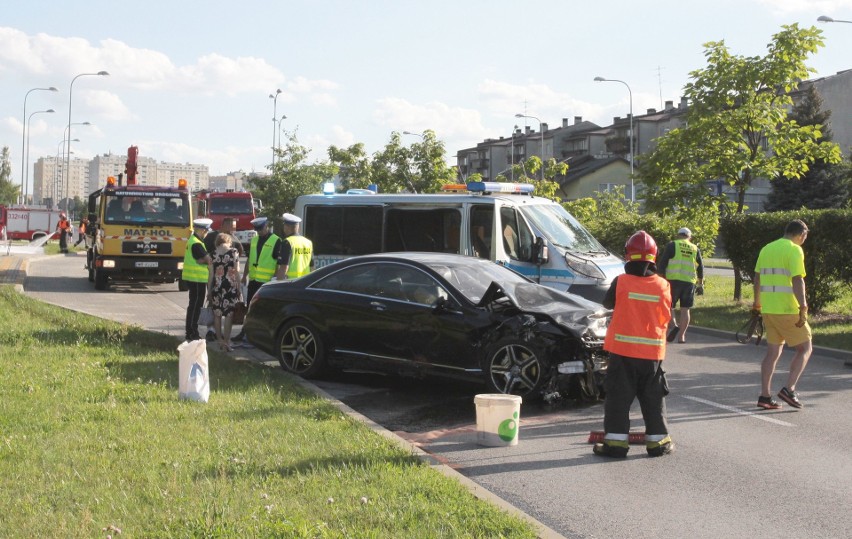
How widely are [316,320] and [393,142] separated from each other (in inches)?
1588

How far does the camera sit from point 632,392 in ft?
25.4

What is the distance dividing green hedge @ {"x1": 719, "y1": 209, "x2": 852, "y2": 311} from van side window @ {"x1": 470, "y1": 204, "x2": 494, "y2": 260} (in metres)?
6.64

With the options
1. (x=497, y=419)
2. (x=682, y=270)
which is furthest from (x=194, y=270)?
(x=682, y=270)

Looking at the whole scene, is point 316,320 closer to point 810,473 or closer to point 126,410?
point 126,410

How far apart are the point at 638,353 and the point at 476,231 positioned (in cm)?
741

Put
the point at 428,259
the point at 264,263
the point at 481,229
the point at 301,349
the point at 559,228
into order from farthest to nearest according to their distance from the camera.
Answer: the point at 559,228 < the point at 481,229 < the point at 264,263 < the point at 301,349 < the point at 428,259

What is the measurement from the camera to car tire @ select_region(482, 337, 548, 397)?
9602 mm

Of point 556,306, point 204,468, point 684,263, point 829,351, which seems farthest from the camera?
point 684,263

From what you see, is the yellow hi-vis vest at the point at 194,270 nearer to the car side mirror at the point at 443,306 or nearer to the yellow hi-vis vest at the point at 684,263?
the car side mirror at the point at 443,306

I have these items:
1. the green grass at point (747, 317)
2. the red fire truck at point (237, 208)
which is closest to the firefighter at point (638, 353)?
the green grass at point (747, 317)

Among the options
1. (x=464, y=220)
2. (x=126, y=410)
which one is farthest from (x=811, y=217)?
(x=126, y=410)

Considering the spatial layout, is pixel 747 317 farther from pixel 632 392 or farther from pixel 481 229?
pixel 632 392

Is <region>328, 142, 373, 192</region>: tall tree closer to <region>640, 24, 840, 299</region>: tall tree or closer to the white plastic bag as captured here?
<region>640, 24, 840, 299</region>: tall tree

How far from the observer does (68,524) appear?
5250 millimetres
